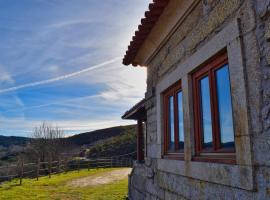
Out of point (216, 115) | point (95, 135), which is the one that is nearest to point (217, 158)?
point (216, 115)

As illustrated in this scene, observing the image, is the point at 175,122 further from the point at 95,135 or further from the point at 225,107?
the point at 95,135

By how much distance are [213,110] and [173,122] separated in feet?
3.91

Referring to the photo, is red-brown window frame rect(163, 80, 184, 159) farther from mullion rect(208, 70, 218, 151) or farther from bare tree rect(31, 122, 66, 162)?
bare tree rect(31, 122, 66, 162)

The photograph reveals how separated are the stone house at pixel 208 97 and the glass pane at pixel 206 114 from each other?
0.01m

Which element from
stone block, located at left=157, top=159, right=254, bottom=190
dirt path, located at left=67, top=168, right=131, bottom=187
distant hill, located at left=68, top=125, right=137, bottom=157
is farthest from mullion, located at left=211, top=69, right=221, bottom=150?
distant hill, located at left=68, top=125, right=137, bottom=157

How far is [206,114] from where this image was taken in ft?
9.91

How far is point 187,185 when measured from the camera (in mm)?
3238

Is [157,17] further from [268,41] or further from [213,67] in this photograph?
[268,41]

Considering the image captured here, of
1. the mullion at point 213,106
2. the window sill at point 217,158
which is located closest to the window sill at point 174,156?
the window sill at point 217,158

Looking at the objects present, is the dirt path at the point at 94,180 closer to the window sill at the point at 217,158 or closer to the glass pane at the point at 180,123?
the glass pane at the point at 180,123

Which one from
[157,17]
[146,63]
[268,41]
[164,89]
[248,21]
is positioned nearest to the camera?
[268,41]

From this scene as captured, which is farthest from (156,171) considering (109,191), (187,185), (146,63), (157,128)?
(109,191)

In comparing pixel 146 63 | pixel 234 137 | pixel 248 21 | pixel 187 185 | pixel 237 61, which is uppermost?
pixel 146 63

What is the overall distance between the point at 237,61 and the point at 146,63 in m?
3.06
